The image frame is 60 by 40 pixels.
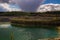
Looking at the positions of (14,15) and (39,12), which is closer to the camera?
(39,12)

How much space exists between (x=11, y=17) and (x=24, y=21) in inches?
51.2

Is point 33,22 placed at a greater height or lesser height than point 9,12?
lesser

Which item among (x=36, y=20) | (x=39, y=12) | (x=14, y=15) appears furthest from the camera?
(x=36, y=20)

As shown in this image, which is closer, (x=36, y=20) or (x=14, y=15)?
(x=14, y=15)

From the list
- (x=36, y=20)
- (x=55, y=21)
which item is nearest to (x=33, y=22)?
(x=36, y=20)

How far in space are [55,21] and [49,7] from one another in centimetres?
125

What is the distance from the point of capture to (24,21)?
1246cm

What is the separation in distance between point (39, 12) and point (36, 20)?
1536 millimetres

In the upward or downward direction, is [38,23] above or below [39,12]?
below

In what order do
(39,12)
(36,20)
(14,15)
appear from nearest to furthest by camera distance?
(39,12) → (14,15) → (36,20)

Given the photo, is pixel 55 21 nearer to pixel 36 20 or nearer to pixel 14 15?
pixel 36 20

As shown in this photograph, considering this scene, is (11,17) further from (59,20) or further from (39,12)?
(59,20)

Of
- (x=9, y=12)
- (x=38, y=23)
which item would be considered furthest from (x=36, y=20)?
(x=9, y=12)

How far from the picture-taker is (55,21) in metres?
11.9
